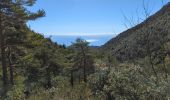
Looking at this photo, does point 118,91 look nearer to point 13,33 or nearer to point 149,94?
point 149,94

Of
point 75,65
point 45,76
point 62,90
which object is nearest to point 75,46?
point 75,65

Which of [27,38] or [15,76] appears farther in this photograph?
[15,76]

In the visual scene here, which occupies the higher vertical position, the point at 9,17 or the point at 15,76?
the point at 9,17

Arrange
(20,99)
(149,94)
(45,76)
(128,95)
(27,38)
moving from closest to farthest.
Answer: (149,94)
(128,95)
(20,99)
(27,38)
(45,76)

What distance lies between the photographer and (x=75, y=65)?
195 feet

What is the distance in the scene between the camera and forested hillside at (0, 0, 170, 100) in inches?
400

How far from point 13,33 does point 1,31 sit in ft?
13.4

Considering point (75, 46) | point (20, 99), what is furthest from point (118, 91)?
point (75, 46)

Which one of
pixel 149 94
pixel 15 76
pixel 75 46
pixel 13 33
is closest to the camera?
pixel 149 94

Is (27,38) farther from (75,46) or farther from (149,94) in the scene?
(75,46)

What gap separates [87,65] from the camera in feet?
199

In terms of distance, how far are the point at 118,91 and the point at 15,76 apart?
2602 cm

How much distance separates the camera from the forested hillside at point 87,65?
10.1 meters

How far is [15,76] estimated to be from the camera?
35219 millimetres
